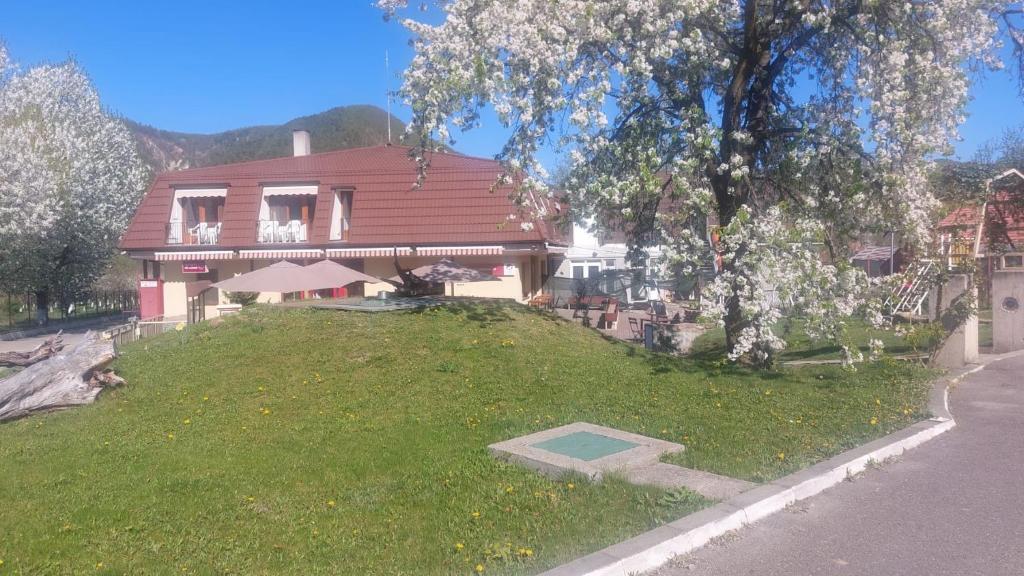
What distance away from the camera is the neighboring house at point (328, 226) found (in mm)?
26281

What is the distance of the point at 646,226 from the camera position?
40.4 feet

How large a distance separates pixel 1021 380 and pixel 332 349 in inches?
366

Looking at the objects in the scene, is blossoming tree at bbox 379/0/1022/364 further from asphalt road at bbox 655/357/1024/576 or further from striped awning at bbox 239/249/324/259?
striped awning at bbox 239/249/324/259

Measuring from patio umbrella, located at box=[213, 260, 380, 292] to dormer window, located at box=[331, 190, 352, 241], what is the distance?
9.84 meters

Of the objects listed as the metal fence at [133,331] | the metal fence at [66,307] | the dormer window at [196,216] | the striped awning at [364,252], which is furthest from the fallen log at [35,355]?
the metal fence at [66,307]

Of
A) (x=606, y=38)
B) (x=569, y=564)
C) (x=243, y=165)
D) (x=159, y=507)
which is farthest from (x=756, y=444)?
(x=243, y=165)

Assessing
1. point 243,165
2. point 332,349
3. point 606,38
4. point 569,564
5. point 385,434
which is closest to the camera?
point 569,564

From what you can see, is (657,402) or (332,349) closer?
(657,402)

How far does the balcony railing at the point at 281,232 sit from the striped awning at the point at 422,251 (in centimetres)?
195

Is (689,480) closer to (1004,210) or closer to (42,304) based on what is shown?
(1004,210)

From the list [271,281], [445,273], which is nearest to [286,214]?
[445,273]

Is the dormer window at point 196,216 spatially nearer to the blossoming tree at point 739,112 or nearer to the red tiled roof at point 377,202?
the red tiled roof at point 377,202

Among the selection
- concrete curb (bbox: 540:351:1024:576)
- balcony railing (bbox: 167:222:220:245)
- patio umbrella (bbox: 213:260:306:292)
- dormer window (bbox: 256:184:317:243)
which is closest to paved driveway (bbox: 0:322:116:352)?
balcony railing (bbox: 167:222:220:245)

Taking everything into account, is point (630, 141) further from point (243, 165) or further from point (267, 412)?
point (243, 165)
